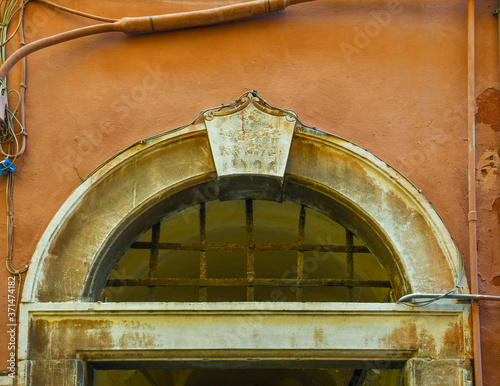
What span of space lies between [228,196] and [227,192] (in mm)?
53

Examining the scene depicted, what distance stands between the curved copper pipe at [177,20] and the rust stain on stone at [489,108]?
4.16 ft

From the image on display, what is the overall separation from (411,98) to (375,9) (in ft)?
2.09

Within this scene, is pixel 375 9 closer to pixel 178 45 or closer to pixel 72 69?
pixel 178 45

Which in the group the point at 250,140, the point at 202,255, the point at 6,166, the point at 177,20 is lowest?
the point at 202,255

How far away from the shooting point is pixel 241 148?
15.4 ft

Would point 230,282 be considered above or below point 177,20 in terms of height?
below

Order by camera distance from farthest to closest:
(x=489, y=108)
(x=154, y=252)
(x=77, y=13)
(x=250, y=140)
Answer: (x=154, y=252) < (x=77, y=13) < (x=489, y=108) < (x=250, y=140)

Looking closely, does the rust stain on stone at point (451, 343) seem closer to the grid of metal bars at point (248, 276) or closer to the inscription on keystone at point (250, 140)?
the grid of metal bars at point (248, 276)

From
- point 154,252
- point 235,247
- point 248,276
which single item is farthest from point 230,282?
point 154,252

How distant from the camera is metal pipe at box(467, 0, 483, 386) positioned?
429 centimetres

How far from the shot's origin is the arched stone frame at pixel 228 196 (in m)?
4.32

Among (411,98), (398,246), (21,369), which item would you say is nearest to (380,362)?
(398,246)

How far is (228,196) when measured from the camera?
4.95 m

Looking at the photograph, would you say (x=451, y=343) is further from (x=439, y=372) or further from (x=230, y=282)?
(x=230, y=282)
